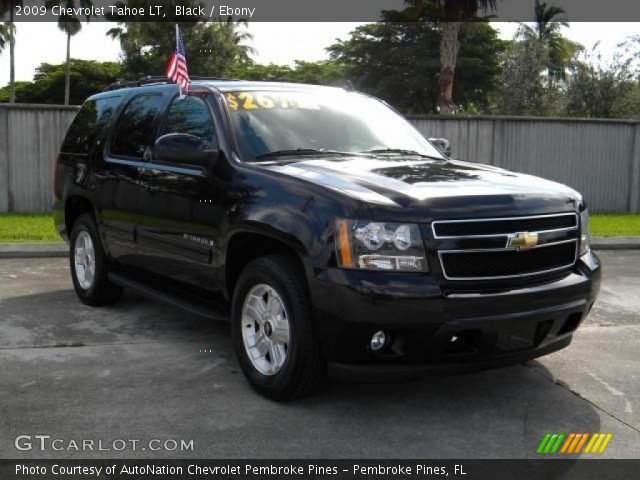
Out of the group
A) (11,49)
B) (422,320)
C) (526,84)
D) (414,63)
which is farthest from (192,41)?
(422,320)

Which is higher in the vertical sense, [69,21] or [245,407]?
[69,21]

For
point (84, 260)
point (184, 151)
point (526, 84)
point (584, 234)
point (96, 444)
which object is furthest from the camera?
point (526, 84)

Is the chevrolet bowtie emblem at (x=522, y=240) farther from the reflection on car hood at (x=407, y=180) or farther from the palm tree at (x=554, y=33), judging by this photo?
the palm tree at (x=554, y=33)

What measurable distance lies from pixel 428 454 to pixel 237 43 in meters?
39.8

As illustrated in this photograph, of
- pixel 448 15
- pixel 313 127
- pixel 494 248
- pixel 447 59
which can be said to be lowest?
pixel 494 248

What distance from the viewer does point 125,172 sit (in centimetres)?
566

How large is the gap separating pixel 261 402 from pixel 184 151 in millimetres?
1601

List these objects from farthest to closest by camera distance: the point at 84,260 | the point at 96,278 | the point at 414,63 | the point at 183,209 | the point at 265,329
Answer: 1. the point at 414,63
2. the point at 84,260
3. the point at 96,278
4. the point at 183,209
5. the point at 265,329

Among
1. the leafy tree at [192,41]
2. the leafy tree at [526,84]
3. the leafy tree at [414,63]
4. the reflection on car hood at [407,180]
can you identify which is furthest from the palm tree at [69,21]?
the reflection on car hood at [407,180]

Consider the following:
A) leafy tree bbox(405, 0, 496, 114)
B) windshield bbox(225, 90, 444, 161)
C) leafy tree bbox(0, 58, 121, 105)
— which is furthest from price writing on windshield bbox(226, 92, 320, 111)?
leafy tree bbox(0, 58, 121, 105)

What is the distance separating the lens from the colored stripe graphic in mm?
3561

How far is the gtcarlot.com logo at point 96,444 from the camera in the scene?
351 centimetres

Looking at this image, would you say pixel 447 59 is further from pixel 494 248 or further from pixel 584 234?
pixel 494 248

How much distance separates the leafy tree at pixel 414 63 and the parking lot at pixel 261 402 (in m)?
35.3
